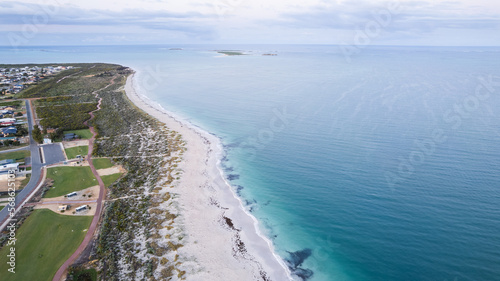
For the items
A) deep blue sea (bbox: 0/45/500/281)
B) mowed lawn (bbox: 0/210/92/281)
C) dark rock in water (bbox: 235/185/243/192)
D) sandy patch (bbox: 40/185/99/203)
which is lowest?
mowed lawn (bbox: 0/210/92/281)

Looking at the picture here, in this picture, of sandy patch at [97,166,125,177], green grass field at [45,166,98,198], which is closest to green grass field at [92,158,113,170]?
sandy patch at [97,166,125,177]

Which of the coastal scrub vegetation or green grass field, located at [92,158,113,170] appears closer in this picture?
the coastal scrub vegetation

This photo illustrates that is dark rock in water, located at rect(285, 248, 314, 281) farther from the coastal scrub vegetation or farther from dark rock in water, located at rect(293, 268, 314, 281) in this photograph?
the coastal scrub vegetation

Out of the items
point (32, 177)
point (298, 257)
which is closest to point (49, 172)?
point (32, 177)

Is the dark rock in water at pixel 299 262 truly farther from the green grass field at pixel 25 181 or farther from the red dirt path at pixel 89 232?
the green grass field at pixel 25 181

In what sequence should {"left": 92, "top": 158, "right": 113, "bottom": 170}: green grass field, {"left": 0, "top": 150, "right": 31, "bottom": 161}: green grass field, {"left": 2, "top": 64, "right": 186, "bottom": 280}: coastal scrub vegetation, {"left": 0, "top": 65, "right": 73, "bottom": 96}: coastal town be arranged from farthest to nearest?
{"left": 0, "top": 65, "right": 73, "bottom": 96}: coastal town, {"left": 0, "top": 150, "right": 31, "bottom": 161}: green grass field, {"left": 92, "top": 158, "right": 113, "bottom": 170}: green grass field, {"left": 2, "top": 64, "right": 186, "bottom": 280}: coastal scrub vegetation

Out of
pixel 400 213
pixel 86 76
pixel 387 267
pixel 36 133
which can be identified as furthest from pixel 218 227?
pixel 86 76

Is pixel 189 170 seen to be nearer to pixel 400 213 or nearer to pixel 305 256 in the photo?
pixel 305 256

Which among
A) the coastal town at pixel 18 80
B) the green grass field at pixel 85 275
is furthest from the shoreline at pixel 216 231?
the coastal town at pixel 18 80
